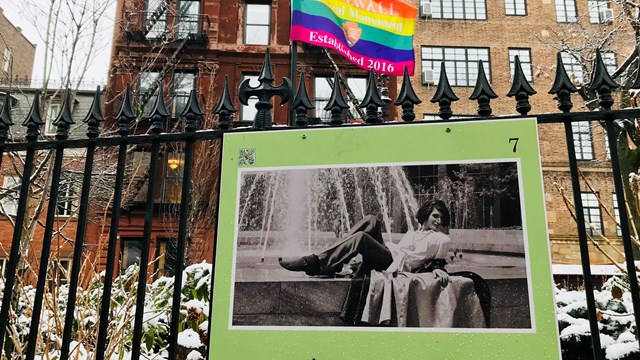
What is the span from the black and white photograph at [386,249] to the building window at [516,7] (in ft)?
81.8

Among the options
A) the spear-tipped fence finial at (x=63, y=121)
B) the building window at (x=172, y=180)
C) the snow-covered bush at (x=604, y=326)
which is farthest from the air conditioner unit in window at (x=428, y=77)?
the spear-tipped fence finial at (x=63, y=121)

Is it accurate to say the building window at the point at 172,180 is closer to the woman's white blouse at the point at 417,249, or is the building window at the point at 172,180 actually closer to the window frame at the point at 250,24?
the window frame at the point at 250,24

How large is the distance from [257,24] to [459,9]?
9757mm

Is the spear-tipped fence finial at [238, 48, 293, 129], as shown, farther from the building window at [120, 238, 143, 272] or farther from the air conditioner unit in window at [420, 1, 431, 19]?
the air conditioner unit in window at [420, 1, 431, 19]

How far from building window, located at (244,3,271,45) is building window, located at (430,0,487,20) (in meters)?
7.96

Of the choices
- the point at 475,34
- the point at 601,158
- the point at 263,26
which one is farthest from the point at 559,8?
the point at 263,26

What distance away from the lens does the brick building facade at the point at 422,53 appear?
21469 millimetres

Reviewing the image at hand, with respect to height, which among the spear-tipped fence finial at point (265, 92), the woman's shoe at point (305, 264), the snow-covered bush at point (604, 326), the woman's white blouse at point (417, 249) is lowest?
the snow-covered bush at point (604, 326)

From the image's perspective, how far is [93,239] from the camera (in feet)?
66.6

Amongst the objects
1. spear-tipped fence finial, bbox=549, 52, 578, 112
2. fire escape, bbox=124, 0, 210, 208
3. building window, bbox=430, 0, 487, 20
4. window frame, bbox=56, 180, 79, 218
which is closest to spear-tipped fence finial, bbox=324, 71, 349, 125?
spear-tipped fence finial, bbox=549, 52, 578, 112

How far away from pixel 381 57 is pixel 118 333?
5.89 m

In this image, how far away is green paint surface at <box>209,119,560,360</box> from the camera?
7.95 ft

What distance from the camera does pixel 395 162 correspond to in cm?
271

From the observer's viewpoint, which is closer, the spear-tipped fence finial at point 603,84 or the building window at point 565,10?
the spear-tipped fence finial at point 603,84
